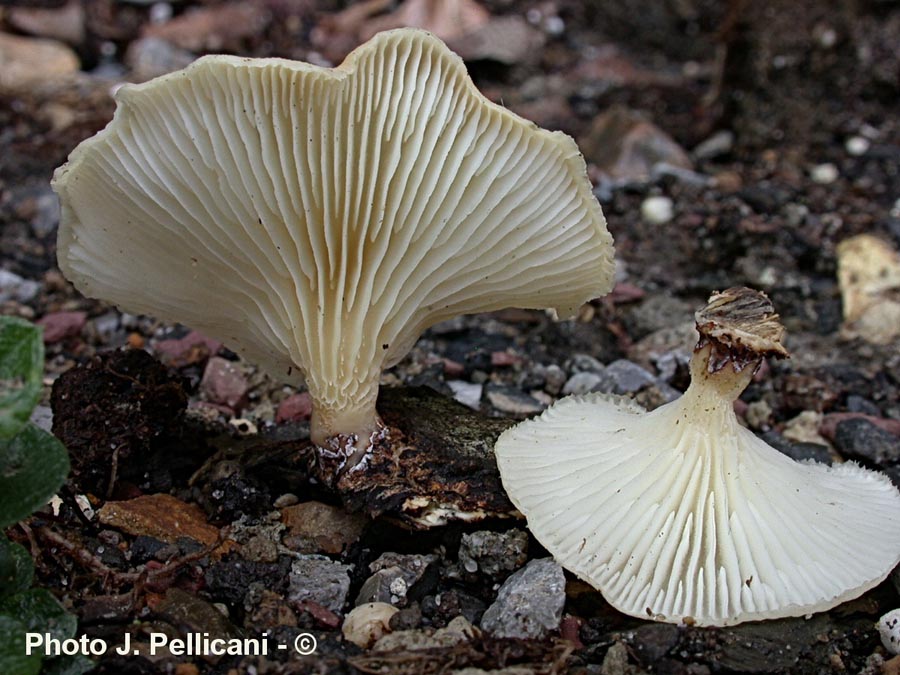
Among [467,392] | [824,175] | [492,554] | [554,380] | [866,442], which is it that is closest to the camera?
[492,554]

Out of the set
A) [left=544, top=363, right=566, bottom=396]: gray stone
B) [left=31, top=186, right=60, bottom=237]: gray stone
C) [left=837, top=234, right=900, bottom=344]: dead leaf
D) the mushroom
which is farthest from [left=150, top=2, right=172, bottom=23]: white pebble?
the mushroom

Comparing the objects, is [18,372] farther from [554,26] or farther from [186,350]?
[554,26]

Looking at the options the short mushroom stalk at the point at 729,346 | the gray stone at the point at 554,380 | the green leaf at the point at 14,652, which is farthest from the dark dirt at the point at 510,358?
the short mushroom stalk at the point at 729,346

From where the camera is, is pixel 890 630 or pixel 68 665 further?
pixel 890 630

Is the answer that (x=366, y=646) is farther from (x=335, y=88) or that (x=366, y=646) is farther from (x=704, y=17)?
(x=704, y=17)

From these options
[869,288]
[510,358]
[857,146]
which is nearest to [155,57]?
[510,358]

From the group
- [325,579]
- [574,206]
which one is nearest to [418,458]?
[325,579]
